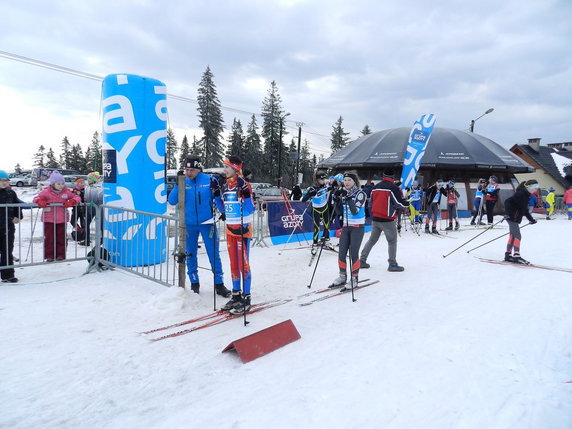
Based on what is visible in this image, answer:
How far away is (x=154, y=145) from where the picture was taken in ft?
23.1

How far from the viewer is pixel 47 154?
9212 cm

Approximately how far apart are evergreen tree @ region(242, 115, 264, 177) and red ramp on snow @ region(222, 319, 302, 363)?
180 feet

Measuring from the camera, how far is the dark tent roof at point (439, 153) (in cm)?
2314

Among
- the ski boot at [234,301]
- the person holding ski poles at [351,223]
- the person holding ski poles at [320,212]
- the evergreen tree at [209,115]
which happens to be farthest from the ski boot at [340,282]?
the evergreen tree at [209,115]

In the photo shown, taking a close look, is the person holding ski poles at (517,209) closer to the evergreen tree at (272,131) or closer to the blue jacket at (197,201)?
the blue jacket at (197,201)

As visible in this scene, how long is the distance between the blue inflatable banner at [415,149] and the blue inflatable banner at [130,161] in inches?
384

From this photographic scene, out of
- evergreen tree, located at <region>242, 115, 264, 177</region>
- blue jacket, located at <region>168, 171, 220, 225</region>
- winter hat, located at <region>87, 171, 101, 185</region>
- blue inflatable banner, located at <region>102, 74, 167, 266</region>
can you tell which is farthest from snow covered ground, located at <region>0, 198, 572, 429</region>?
evergreen tree, located at <region>242, 115, 264, 177</region>

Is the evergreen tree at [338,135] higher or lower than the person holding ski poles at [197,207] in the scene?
higher

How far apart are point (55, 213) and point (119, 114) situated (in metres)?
2.17

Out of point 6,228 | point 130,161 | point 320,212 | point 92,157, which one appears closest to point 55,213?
point 6,228

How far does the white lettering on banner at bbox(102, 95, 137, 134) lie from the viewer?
6.70 metres

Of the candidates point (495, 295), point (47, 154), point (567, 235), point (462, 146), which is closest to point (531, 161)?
point (462, 146)

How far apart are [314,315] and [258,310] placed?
2.53 feet

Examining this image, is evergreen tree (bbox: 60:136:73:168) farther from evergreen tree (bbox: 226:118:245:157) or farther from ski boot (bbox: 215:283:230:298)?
ski boot (bbox: 215:283:230:298)
